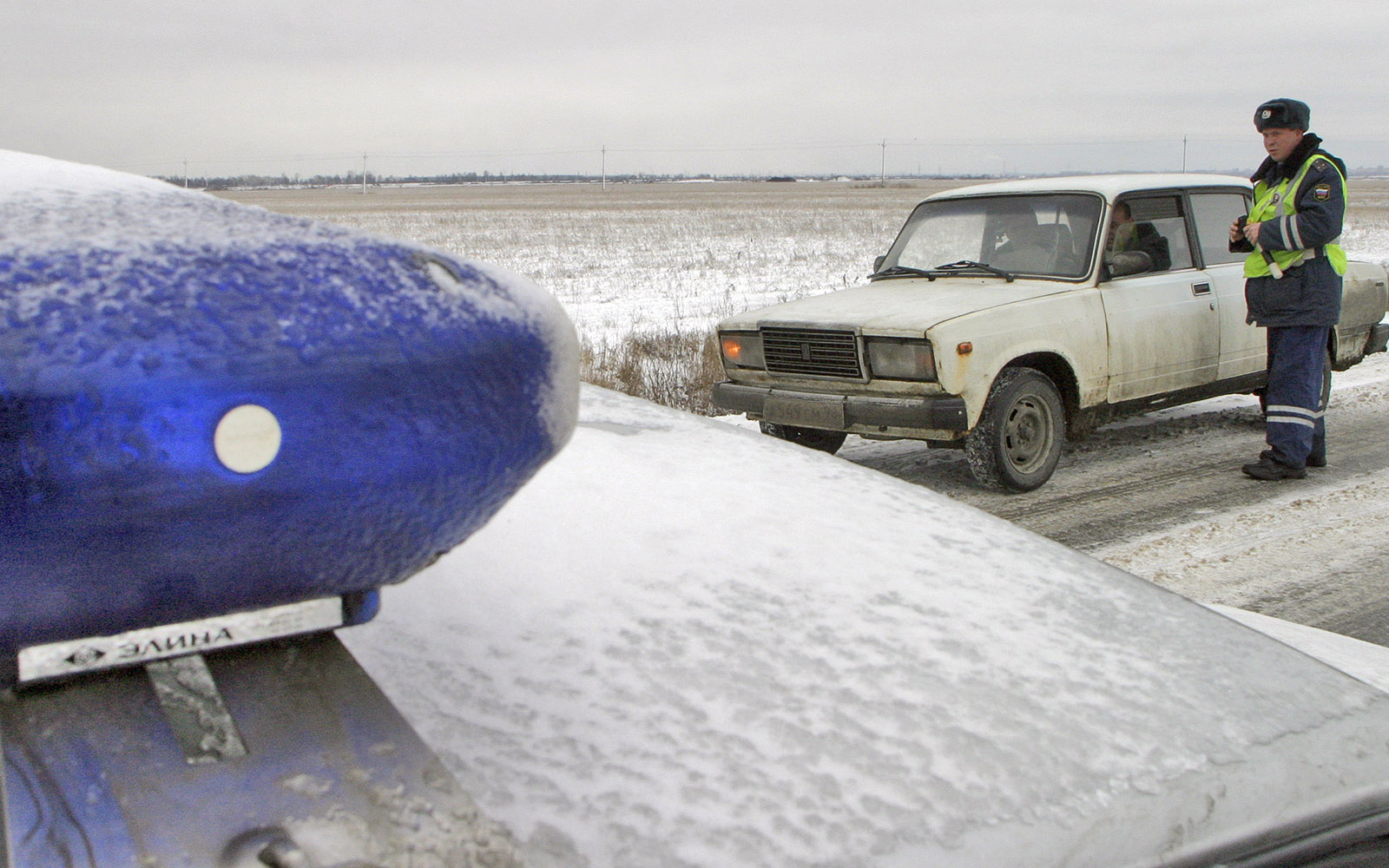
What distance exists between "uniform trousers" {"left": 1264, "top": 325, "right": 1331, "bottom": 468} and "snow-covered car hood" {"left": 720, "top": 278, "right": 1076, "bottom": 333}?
1119mm

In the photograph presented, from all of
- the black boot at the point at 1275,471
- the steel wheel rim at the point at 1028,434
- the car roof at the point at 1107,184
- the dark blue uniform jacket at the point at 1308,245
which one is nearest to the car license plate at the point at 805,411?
the steel wheel rim at the point at 1028,434

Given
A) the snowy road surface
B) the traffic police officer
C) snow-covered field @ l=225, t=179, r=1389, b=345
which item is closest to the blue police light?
snow-covered field @ l=225, t=179, r=1389, b=345

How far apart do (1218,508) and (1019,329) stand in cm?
122

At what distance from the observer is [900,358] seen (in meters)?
5.35

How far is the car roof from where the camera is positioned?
621 centimetres

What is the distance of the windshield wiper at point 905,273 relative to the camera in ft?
20.6

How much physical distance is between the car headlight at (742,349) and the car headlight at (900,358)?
0.72 metres

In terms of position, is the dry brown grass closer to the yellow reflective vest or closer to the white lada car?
the white lada car

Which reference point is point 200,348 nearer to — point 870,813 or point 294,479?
point 294,479

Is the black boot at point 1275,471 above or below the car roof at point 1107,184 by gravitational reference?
below

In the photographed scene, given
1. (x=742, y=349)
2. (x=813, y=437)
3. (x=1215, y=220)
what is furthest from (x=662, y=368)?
(x=1215, y=220)

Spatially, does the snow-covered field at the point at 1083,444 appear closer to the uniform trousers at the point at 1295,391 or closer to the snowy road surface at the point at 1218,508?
the snowy road surface at the point at 1218,508

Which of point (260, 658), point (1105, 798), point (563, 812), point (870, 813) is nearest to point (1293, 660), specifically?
point (1105, 798)

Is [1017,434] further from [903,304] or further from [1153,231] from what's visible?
[1153,231]
